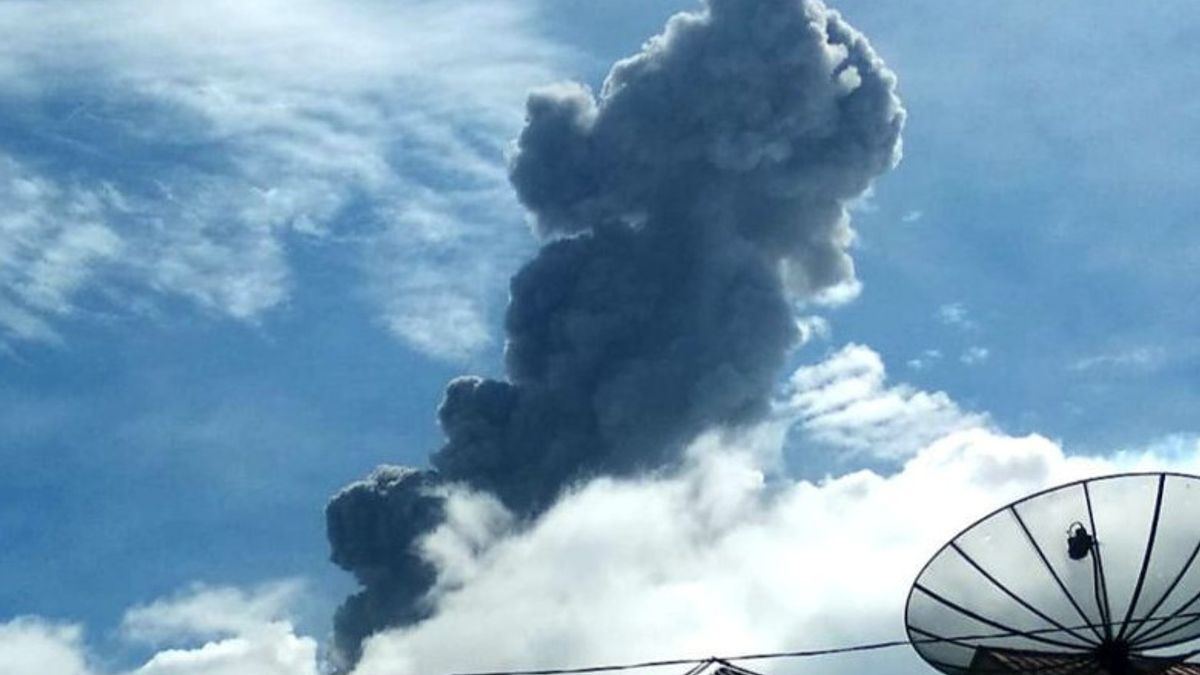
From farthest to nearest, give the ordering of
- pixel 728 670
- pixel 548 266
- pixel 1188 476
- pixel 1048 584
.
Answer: pixel 548 266
pixel 728 670
pixel 1048 584
pixel 1188 476

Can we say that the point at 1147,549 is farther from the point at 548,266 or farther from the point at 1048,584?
the point at 548,266

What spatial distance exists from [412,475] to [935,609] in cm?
8176

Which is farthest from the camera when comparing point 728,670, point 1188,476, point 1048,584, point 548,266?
point 548,266

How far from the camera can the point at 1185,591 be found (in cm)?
2069

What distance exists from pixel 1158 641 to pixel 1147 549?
1.29 meters

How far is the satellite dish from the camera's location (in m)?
20.4

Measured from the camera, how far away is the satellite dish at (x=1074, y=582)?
2042 centimetres

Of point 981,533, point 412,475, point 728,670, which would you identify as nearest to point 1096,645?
point 981,533

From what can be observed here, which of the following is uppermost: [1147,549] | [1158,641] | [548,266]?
[548,266]

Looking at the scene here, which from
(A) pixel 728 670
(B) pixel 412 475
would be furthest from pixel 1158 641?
(B) pixel 412 475

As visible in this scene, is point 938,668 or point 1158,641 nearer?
point 1158,641

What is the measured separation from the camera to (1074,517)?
20.7m

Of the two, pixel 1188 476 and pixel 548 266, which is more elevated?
pixel 548 266

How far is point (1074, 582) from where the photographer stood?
827 inches
